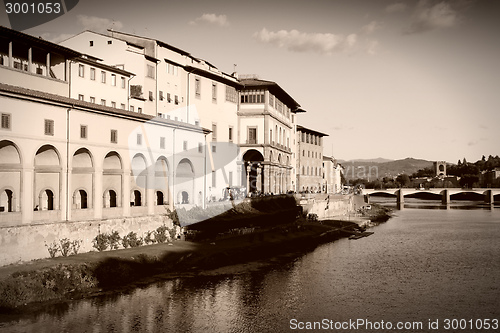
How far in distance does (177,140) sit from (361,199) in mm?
82332

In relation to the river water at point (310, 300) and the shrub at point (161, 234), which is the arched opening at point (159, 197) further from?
the river water at point (310, 300)

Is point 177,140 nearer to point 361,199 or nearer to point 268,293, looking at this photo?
point 268,293

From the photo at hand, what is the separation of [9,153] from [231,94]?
39.1 metres

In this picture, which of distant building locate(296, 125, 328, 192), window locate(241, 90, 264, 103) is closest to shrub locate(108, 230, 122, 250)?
window locate(241, 90, 264, 103)

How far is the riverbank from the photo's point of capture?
27969 mm

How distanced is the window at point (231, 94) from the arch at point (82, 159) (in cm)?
3171

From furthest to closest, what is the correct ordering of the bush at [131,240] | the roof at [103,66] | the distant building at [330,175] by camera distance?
the distant building at [330,175] → the roof at [103,66] → the bush at [131,240]

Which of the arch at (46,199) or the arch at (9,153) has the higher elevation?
the arch at (9,153)

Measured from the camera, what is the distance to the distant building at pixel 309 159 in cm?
9881

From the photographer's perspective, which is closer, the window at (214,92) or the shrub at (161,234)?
the shrub at (161,234)

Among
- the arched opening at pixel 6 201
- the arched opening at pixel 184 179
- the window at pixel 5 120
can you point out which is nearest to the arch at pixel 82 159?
the arched opening at pixel 6 201

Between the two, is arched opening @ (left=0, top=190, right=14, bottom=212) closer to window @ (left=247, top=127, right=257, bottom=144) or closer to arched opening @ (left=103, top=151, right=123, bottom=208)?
arched opening @ (left=103, top=151, right=123, bottom=208)

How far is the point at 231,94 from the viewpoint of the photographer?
220 feet

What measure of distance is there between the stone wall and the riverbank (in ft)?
2.31
